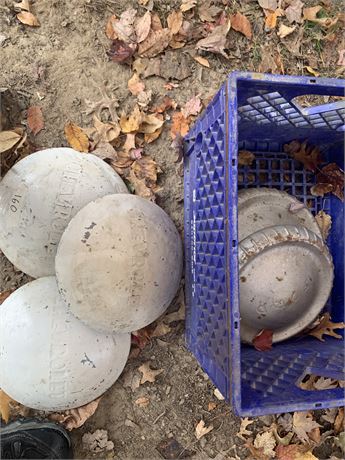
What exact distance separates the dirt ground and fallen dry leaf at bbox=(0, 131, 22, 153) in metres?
0.12

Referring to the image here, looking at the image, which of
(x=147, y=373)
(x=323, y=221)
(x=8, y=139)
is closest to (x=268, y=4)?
(x=323, y=221)

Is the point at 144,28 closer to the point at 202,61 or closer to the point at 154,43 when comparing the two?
the point at 154,43

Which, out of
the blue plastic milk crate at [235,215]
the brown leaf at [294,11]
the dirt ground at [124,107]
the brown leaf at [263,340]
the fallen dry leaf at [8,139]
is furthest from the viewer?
the brown leaf at [294,11]

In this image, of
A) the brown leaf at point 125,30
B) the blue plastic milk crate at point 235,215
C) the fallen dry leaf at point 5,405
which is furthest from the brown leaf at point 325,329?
the brown leaf at point 125,30

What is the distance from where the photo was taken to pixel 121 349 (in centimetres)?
246

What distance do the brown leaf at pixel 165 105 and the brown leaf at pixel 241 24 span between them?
60 cm

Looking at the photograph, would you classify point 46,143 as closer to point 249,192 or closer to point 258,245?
point 249,192

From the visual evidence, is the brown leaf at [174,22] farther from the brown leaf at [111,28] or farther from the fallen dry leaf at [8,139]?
the fallen dry leaf at [8,139]

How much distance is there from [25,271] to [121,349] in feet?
2.12

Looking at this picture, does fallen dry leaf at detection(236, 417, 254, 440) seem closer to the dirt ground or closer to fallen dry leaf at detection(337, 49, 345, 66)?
the dirt ground

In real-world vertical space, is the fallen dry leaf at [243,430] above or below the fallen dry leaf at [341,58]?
below

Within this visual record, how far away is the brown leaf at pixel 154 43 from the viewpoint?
8.96ft

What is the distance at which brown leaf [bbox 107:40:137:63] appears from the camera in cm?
272

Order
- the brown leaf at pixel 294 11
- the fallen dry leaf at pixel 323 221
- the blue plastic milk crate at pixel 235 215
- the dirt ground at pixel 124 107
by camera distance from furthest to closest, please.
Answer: the brown leaf at pixel 294 11 → the fallen dry leaf at pixel 323 221 → the dirt ground at pixel 124 107 → the blue plastic milk crate at pixel 235 215
